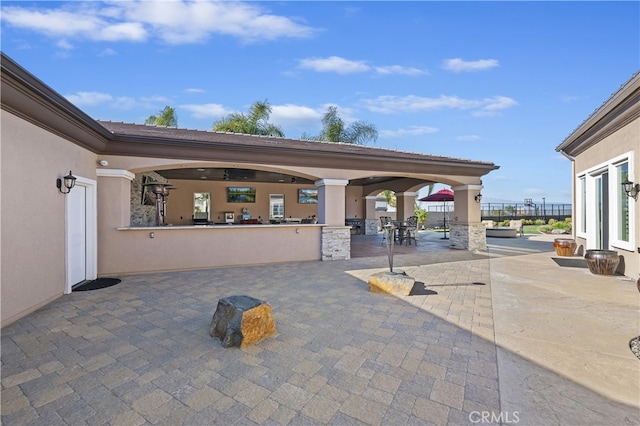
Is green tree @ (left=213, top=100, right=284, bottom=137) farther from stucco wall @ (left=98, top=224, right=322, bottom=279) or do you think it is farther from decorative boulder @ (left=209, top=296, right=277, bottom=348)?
decorative boulder @ (left=209, top=296, right=277, bottom=348)

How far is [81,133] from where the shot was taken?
228 inches

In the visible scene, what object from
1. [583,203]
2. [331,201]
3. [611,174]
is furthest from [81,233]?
[583,203]

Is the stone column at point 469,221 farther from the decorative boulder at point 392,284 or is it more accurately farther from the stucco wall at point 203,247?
the decorative boulder at point 392,284

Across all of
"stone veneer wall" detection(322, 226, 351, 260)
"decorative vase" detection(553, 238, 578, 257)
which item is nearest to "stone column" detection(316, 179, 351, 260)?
"stone veneer wall" detection(322, 226, 351, 260)

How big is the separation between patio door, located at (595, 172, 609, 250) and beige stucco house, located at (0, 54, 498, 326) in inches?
135

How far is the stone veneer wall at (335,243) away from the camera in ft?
30.2

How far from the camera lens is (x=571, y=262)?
28.7 feet

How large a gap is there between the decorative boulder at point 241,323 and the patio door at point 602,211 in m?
9.63

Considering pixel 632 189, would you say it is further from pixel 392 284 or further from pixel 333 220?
pixel 333 220

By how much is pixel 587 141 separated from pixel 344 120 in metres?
15.9

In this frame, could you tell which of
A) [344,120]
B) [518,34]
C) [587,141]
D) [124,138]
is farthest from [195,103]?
[587,141]

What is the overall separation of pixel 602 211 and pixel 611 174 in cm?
158

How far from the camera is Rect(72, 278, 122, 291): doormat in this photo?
238 inches

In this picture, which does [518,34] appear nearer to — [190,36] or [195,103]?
[190,36]
